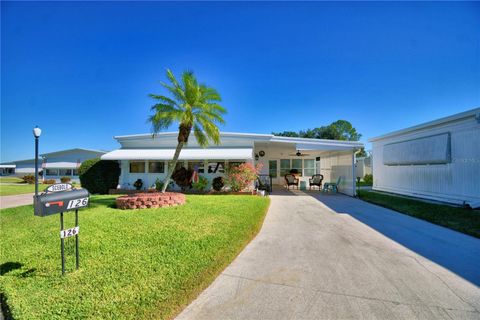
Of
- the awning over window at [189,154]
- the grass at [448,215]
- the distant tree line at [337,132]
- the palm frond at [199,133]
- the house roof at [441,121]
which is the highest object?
the distant tree line at [337,132]

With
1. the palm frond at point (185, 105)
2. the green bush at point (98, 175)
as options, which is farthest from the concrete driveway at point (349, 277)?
the green bush at point (98, 175)

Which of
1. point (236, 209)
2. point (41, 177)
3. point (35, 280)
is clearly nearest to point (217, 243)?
point (35, 280)

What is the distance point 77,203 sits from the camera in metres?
3.81

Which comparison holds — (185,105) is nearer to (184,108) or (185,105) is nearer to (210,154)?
(184,108)

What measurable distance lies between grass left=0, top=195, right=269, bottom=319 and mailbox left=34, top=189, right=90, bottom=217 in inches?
43.0

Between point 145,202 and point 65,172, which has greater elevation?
point 65,172

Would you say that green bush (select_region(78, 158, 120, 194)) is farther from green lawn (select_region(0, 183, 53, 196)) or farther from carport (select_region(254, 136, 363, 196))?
carport (select_region(254, 136, 363, 196))

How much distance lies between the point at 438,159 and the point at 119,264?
14.7 meters

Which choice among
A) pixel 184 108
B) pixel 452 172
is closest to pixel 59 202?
pixel 184 108

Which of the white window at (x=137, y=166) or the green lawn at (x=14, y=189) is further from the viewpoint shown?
the green lawn at (x=14, y=189)

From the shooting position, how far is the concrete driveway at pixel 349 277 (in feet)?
9.82

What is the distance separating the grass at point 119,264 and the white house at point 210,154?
7.96m

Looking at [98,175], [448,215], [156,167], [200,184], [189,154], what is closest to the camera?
[448,215]

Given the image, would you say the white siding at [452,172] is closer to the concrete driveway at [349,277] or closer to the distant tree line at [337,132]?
the concrete driveway at [349,277]
